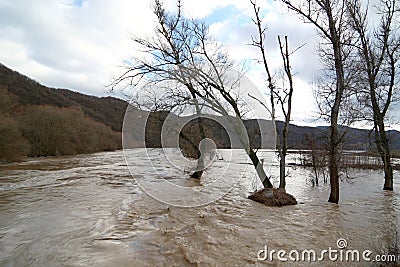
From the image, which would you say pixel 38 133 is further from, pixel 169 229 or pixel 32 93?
pixel 32 93

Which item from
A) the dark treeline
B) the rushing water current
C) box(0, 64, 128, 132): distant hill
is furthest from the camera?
box(0, 64, 128, 132): distant hill

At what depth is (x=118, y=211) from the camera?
877cm

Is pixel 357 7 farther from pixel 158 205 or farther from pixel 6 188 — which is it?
pixel 6 188

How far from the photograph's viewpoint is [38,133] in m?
38.7

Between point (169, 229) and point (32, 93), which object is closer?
point (169, 229)

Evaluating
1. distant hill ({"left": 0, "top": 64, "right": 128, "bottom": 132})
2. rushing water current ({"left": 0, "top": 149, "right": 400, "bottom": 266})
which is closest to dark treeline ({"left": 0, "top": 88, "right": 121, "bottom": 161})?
distant hill ({"left": 0, "top": 64, "right": 128, "bottom": 132})

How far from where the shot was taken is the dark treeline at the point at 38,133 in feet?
93.2

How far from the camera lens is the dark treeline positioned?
1119 inches

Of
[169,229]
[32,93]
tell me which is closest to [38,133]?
[169,229]

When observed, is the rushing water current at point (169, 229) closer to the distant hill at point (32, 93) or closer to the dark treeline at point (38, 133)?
the dark treeline at point (38, 133)

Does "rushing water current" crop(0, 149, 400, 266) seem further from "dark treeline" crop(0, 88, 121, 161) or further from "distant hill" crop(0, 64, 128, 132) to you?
"distant hill" crop(0, 64, 128, 132)

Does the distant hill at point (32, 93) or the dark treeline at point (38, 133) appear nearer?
the dark treeline at point (38, 133)

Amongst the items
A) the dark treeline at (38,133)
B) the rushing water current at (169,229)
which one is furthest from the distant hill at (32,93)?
the rushing water current at (169,229)

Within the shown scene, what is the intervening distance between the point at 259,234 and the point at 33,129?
130ft
